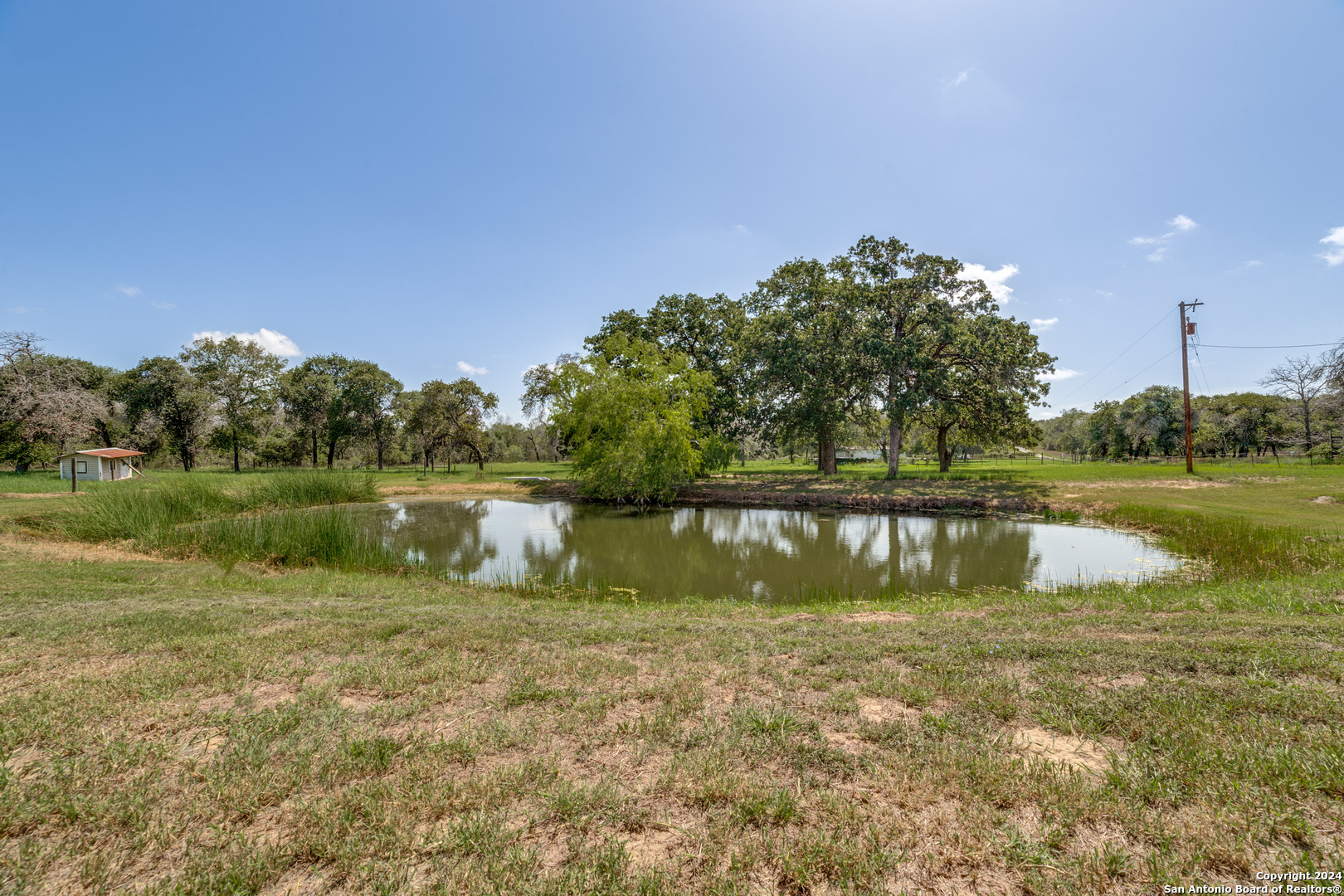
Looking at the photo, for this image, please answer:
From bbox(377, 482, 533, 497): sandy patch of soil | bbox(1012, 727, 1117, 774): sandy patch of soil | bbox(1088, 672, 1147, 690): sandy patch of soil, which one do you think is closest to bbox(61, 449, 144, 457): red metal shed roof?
bbox(377, 482, 533, 497): sandy patch of soil

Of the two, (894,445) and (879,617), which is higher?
(894,445)

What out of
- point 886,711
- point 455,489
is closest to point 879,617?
point 886,711

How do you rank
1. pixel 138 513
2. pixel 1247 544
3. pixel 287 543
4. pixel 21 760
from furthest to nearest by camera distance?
pixel 138 513 < pixel 287 543 < pixel 1247 544 < pixel 21 760

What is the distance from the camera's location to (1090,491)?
72.3 ft

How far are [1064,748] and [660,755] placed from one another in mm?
2509

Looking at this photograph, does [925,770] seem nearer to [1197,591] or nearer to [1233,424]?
[1197,591]

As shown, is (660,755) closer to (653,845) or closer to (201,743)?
(653,845)

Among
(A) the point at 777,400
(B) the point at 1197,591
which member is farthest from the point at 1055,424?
(B) the point at 1197,591

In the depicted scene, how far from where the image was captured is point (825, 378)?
2928cm

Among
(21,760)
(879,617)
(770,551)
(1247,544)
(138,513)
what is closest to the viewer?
(21,760)

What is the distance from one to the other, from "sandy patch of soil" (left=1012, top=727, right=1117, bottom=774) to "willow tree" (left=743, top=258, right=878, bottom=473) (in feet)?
87.2

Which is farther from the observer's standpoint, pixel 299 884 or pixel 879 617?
pixel 879 617

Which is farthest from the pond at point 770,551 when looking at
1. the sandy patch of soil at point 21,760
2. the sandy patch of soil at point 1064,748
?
the sandy patch of soil at point 21,760

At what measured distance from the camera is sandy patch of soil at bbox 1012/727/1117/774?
10.2 ft
